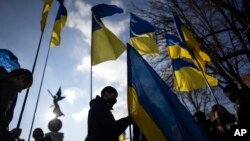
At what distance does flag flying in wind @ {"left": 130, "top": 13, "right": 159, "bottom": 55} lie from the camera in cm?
749

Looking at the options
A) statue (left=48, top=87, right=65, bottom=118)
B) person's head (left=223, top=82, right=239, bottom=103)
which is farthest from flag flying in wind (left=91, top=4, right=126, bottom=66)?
statue (left=48, top=87, right=65, bottom=118)

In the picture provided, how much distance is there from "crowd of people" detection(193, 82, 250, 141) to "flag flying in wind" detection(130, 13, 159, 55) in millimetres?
2511

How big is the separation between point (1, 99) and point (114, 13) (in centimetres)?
452

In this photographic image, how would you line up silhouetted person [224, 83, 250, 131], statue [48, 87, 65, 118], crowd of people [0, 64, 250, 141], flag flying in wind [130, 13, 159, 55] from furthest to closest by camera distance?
1. statue [48, 87, 65, 118]
2. flag flying in wind [130, 13, 159, 55]
3. silhouetted person [224, 83, 250, 131]
4. crowd of people [0, 64, 250, 141]

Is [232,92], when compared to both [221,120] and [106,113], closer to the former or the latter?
[221,120]

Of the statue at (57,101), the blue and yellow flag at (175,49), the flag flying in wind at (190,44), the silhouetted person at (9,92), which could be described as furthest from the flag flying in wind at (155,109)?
the statue at (57,101)

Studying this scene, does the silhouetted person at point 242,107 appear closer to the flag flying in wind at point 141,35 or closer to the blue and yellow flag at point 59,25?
the flag flying in wind at point 141,35

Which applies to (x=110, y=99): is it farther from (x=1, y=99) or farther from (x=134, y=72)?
(x=1, y=99)

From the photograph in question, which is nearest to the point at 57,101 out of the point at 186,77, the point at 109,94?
the point at 186,77

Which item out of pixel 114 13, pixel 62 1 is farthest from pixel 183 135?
pixel 62 1

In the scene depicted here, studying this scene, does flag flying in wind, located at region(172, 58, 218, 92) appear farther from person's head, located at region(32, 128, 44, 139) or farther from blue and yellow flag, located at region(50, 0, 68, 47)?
person's head, located at region(32, 128, 44, 139)

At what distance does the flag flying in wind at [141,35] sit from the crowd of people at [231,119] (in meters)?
2.51

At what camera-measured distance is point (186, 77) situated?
289 inches

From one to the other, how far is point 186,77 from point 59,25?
321 cm
